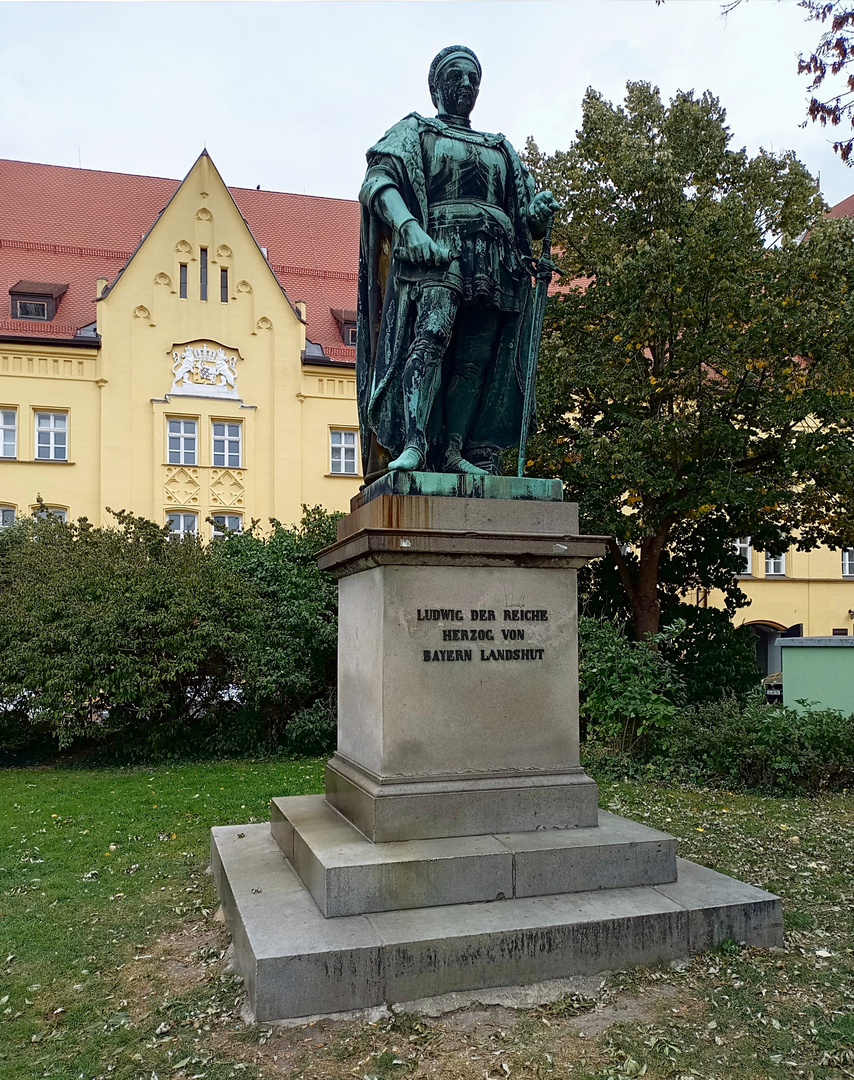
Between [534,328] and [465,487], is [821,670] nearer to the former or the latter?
[534,328]

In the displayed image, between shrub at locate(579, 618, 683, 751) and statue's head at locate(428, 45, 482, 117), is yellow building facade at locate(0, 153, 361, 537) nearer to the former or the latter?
shrub at locate(579, 618, 683, 751)

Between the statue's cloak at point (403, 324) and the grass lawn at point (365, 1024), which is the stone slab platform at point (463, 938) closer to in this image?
the grass lawn at point (365, 1024)

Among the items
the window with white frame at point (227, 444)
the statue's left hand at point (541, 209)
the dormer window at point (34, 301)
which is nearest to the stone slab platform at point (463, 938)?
the statue's left hand at point (541, 209)

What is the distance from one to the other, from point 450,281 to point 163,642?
8.10 m

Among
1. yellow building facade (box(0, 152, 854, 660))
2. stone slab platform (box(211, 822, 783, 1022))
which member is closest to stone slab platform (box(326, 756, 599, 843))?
stone slab platform (box(211, 822, 783, 1022))

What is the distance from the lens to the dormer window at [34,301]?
87.0ft

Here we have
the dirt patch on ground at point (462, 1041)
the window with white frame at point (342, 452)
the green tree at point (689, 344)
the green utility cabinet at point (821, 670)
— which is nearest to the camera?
the dirt patch on ground at point (462, 1041)

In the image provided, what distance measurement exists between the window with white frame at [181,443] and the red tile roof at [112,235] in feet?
12.9

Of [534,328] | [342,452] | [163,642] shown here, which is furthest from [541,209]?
[342,452]

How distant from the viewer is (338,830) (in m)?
4.72

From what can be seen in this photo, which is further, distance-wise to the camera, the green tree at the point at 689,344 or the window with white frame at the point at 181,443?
the window with white frame at the point at 181,443

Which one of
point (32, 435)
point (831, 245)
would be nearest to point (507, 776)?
point (831, 245)

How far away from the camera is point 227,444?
2741 centimetres

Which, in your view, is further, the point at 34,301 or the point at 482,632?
the point at 34,301
